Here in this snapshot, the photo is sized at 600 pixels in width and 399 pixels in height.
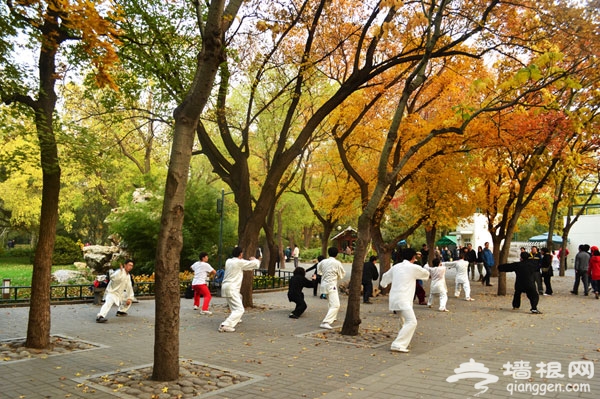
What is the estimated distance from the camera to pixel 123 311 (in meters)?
11.9

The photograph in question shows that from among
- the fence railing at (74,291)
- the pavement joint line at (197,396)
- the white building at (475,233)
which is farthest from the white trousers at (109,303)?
the white building at (475,233)

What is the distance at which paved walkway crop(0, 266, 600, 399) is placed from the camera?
591 cm

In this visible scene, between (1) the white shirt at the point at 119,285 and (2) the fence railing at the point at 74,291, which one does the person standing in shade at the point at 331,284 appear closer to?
(1) the white shirt at the point at 119,285

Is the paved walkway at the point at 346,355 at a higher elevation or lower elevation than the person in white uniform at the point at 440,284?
lower

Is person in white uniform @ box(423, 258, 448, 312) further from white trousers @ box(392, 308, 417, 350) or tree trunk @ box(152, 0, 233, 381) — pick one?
tree trunk @ box(152, 0, 233, 381)

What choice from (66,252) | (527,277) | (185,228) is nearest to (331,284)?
(527,277)

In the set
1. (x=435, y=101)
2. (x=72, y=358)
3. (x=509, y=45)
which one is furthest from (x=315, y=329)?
(x=435, y=101)

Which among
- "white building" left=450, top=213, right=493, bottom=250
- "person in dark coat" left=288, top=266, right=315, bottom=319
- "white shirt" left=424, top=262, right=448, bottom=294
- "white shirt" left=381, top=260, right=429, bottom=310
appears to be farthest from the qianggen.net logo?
"white building" left=450, top=213, right=493, bottom=250

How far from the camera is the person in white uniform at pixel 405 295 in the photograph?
8.33 metres

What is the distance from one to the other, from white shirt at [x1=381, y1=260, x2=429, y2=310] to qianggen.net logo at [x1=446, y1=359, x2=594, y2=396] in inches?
60.2

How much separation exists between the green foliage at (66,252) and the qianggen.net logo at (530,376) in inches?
1232

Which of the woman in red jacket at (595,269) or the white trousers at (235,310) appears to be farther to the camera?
the woman in red jacket at (595,269)

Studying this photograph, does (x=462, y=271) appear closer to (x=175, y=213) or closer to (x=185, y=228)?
(x=185, y=228)

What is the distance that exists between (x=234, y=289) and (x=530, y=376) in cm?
603
